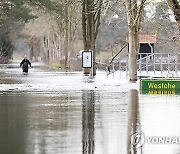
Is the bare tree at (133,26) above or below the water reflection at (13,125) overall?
above

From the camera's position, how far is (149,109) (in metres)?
20.2

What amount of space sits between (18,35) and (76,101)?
266 feet

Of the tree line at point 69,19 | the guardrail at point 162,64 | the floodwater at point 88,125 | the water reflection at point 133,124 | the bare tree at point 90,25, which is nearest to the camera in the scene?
the water reflection at point 133,124

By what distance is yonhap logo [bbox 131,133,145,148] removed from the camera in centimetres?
1230

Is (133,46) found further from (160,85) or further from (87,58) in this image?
(160,85)

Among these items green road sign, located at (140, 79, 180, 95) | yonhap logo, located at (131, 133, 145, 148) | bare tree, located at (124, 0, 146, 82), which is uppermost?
bare tree, located at (124, 0, 146, 82)

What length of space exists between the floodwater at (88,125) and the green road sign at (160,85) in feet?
14.4

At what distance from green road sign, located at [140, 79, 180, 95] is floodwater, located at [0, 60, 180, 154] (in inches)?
173

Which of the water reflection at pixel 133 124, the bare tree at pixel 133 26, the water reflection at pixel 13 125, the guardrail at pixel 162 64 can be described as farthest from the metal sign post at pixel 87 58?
the water reflection at pixel 13 125

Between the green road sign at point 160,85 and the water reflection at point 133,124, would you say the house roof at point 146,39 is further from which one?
the water reflection at point 133,124

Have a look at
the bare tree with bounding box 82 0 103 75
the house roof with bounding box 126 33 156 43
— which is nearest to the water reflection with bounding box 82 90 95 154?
the bare tree with bounding box 82 0 103 75

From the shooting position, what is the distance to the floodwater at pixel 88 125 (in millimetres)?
11961

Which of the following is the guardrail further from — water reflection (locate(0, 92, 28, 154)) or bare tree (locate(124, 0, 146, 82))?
water reflection (locate(0, 92, 28, 154))

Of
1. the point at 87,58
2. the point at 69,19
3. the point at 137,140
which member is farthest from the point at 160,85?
the point at 69,19
